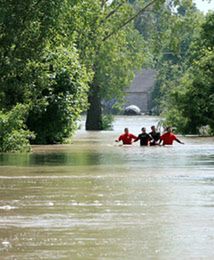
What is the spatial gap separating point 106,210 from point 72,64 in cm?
3085

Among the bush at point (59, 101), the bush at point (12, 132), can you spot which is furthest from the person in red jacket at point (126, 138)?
the bush at point (12, 132)

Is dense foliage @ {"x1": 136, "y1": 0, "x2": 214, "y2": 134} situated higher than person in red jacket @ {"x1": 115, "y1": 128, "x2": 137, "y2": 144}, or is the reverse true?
dense foliage @ {"x1": 136, "y1": 0, "x2": 214, "y2": 134}

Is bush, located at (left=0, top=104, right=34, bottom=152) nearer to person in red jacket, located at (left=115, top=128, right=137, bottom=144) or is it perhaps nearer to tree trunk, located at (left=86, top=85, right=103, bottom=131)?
person in red jacket, located at (left=115, top=128, right=137, bottom=144)

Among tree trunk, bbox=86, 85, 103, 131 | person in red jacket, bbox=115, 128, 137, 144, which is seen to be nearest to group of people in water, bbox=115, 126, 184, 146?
person in red jacket, bbox=115, 128, 137, 144

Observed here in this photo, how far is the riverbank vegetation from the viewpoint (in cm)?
3556

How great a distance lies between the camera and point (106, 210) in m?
16.6

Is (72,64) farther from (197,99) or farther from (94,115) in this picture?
(94,115)

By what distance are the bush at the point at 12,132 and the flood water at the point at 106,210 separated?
16.6 feet

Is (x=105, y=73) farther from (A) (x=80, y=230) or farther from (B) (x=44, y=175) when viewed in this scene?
(A) (x=80, y=230)

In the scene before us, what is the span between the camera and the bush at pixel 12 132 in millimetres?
35312

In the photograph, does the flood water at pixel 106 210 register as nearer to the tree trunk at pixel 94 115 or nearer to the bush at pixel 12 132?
the bush at pixel 12 132

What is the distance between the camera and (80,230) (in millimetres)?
14094

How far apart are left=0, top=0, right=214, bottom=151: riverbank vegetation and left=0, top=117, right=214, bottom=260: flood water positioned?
20.7ft

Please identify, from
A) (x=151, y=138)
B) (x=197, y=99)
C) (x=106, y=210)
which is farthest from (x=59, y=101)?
(x=106, y=210)
